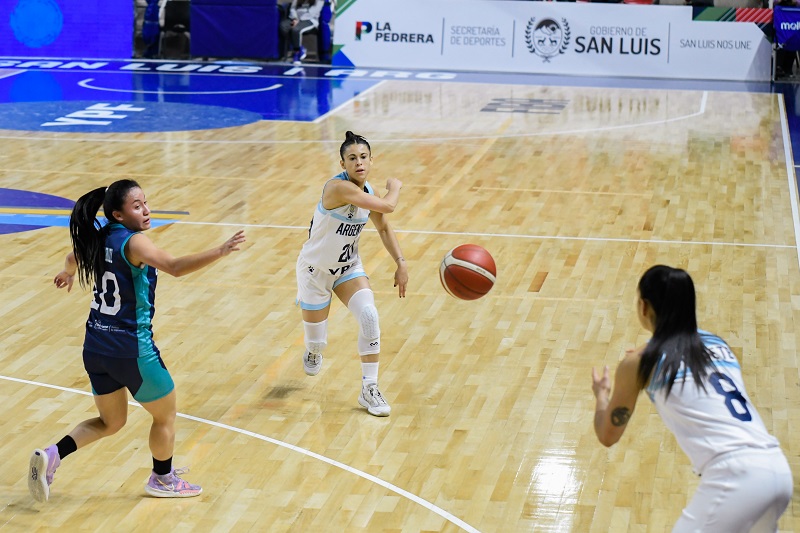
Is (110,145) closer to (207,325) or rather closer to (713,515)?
(207,325)

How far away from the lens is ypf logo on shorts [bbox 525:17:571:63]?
22.0 m

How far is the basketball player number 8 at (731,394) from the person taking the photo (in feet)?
12.9

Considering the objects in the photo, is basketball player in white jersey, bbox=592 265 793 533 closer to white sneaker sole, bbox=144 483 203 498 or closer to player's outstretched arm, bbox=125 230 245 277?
player's outstretched arm, bbox=125 230 245 277

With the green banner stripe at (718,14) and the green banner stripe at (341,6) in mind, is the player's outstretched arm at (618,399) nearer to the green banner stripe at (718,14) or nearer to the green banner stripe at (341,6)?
the green banner stripe at (718,14)

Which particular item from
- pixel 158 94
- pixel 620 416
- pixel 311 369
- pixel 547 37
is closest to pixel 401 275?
pixel 311 369

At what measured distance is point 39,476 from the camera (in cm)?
556

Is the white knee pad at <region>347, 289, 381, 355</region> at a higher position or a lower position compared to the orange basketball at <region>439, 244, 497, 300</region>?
lower

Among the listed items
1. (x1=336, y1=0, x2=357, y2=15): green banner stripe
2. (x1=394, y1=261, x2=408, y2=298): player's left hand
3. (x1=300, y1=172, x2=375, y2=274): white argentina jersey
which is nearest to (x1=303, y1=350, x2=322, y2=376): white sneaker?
(x1=300, y1=172, x2=375, y2=274): white argentina jersey

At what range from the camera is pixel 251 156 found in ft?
47.8

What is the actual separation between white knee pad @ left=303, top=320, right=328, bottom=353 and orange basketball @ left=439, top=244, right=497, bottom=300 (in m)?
0.81

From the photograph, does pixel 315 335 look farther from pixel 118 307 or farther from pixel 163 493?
pixel 118 307

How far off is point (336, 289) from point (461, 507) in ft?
5.97

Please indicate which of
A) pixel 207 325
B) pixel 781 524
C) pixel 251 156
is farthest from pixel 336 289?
pixel 251 156

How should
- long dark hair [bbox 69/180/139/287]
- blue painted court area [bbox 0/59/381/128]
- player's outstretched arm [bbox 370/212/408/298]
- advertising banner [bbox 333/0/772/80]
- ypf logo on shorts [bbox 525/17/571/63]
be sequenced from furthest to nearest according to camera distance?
ypf logo on shorts [bbox 525/17/571/63] < advertising banner [bbox 333/0/772/80] < blue painted court area [bbox 0/59/381/128] < player's outstretched arm [bbox 370/212/408/298] < long dark hair [bbox 69/180/139/287]
